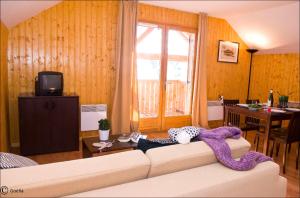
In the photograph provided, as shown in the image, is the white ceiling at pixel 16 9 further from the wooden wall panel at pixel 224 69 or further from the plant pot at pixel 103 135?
the wooden wall panel at pixel 224 69

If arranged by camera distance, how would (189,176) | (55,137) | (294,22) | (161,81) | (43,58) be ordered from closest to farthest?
(189,176) → (55,137) → (43,58) → (294,22) → (161,81)

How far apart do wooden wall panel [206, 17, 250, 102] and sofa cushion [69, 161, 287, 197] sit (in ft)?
12.4

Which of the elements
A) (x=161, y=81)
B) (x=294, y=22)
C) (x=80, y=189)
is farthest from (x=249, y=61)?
(x=80, y=189)

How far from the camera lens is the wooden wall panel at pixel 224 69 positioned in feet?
16.7

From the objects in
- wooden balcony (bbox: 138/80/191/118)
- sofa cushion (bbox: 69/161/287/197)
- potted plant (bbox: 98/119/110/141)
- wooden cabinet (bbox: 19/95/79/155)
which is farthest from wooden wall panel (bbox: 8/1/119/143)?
sofa cushion (bbox: 69/161/287/197)

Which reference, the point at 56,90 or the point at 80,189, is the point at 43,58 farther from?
the point at 80,189

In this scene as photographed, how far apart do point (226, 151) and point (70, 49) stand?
Result: 3111 mm

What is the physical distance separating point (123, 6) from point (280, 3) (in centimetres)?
266

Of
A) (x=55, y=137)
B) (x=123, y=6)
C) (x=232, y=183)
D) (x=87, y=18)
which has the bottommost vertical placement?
(x=55, y=137)

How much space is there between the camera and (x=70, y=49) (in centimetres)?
376

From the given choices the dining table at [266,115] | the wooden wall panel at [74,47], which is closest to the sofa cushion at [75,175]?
the dining table at [266,115]

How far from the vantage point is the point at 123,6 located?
3.92 meters

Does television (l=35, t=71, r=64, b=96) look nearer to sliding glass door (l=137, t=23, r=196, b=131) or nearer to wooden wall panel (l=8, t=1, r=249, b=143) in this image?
wooden wall panel (l=8, t=1, r=249, b=143)

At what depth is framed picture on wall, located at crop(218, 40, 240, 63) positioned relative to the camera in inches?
205
